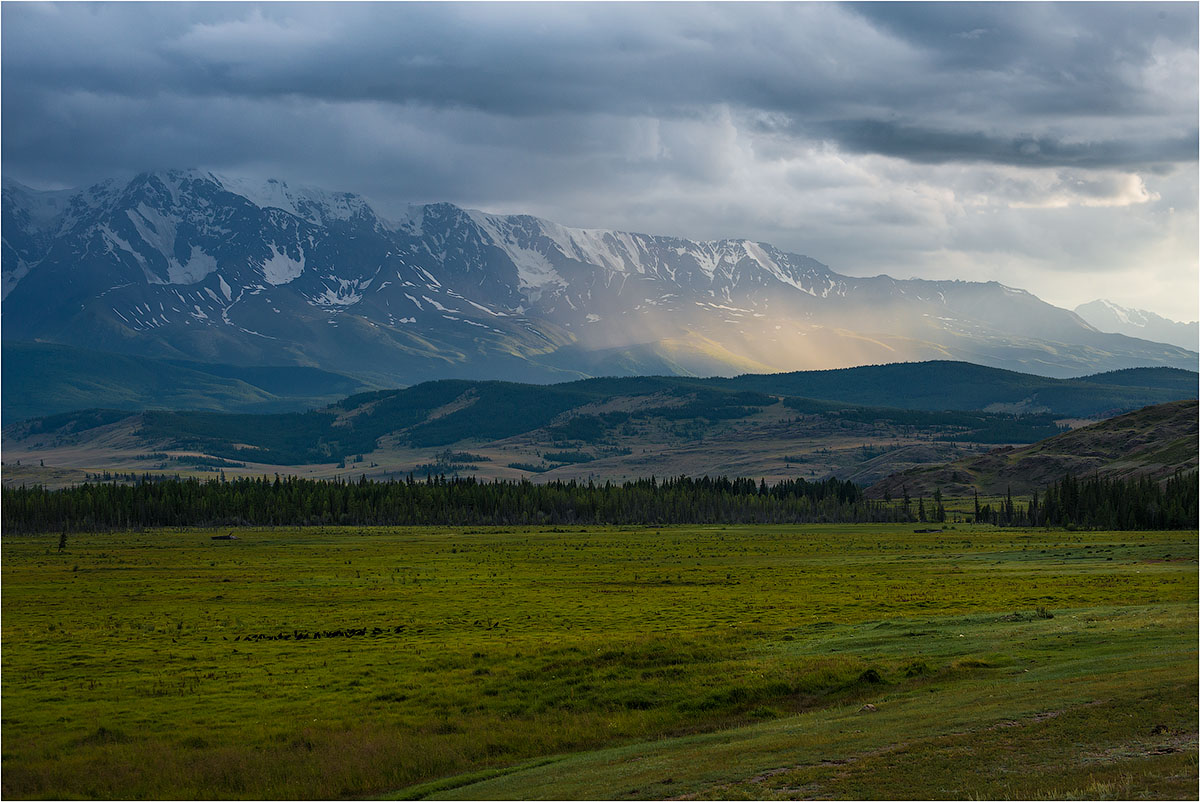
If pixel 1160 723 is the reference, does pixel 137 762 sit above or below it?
below

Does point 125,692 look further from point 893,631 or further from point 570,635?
point 893,631

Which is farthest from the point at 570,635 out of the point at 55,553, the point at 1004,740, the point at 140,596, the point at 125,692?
the point at 55,553

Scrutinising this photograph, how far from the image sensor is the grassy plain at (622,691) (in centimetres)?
3534

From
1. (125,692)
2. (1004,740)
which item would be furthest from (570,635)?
(1004,740)

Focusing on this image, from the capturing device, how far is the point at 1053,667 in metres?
48.7

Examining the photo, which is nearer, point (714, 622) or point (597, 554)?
point (714, 622)

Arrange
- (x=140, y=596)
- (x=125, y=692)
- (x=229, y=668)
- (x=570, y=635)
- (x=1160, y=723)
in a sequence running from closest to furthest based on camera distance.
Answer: (x=1160, y=723), (x=125, y=692), (x=229, y=668), (x=570, y=635), (x=140, y=596)

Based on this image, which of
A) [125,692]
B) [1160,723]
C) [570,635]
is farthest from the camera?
[570,635]

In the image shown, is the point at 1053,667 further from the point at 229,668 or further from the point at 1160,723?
the point at 229,668

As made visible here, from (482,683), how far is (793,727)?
65.1ft

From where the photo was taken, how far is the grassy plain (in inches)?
1391

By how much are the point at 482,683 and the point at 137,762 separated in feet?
57.4

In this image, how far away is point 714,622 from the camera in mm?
76688

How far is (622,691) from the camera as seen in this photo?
55.2 meters
